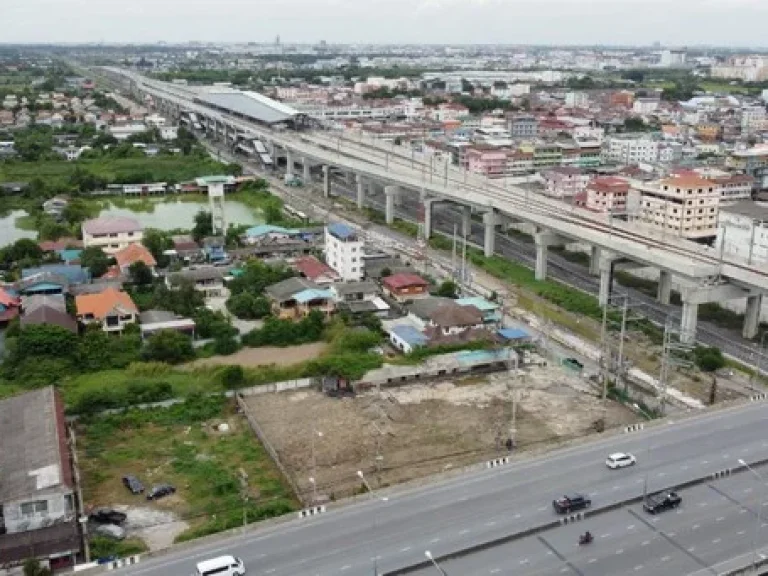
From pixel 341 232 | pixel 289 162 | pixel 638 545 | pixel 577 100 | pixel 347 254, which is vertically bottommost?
pixel 638 545

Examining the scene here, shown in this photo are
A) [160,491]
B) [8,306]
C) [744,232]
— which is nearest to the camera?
[160,491]

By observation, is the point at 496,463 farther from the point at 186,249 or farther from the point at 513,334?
the point at 186,249

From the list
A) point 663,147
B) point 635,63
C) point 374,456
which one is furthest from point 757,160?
point 635,63

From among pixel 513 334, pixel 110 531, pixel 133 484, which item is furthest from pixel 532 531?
pixel 513 334

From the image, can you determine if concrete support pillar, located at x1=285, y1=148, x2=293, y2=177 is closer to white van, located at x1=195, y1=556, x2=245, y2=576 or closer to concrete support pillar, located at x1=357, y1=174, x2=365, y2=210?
concrete support pillar, located at x1=357, y1=174, x2=365, y2=210

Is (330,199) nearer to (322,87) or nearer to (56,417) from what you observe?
(56,417)

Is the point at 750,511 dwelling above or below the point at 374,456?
above
